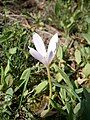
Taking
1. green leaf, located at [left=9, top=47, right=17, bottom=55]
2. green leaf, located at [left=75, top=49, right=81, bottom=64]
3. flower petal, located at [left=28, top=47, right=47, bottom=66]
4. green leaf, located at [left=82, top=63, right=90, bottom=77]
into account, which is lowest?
green leaf, located at [left=82, top=63, right=90, bottom=77]

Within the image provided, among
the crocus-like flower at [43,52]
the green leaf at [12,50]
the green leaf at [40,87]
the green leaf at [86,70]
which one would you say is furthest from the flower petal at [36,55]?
the green leaf at [86,70]

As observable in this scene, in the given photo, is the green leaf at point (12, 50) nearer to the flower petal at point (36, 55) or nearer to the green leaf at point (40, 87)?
the green leaf at point (40, 87)

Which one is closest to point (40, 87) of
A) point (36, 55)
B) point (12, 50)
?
point (12, 50)

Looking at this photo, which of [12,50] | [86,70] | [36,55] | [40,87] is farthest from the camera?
[86,70]

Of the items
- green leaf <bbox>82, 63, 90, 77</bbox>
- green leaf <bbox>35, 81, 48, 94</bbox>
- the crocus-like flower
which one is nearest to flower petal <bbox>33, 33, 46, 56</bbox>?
the crocus-like flower

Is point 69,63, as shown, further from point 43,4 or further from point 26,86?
point 43,4

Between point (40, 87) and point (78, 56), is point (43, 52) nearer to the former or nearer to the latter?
point (40, 87)

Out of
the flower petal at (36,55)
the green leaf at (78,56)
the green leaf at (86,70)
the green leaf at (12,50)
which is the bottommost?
the green leaf at (86,70)

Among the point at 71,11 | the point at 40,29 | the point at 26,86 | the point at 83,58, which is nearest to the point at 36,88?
the point at 26,86

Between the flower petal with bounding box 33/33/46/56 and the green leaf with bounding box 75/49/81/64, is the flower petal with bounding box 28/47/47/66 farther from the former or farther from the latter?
the green leaf with bounding box 75/49/81/64

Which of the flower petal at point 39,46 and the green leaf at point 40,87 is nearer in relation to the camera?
the flower petal at point 39,46

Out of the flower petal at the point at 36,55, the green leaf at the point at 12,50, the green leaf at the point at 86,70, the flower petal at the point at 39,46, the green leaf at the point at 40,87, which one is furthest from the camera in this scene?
the green leaf at the point at 86,70
